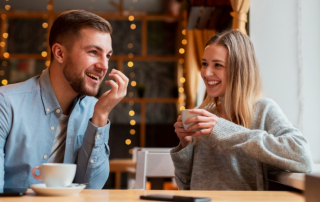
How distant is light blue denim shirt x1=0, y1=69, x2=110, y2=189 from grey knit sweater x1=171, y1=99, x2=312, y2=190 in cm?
34

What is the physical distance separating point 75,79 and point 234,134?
0.72 meters

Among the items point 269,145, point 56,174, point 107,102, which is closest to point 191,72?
point 107,102

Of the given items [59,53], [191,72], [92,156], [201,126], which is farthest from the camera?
[191,72]

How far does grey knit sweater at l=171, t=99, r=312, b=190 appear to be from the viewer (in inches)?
46.8

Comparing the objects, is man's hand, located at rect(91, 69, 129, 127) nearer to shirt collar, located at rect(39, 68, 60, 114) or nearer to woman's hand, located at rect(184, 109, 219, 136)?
shirt collar, located at rect(39, 68, 60, 114)

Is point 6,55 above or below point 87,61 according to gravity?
above

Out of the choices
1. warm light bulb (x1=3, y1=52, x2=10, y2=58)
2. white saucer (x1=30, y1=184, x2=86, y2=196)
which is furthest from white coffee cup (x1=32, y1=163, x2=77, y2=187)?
warm light bulb (x1=3, y1=52, x2=10, y2=58)

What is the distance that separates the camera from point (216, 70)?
4.99 feet

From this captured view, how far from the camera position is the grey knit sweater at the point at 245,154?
1188 millimetres

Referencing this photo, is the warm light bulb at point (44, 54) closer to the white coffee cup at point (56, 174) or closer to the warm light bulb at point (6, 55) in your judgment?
the warm light bulb at point (6, 55)

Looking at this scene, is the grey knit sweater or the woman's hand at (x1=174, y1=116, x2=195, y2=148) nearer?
the grey knit sweater

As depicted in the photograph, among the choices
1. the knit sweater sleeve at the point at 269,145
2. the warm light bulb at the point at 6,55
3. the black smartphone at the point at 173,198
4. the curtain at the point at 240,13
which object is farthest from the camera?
the warm light bulb at the point at 6,55

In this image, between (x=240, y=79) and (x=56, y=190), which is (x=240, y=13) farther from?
(x=56, y=190)

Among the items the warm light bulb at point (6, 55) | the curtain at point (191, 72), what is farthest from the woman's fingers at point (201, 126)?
the warm light bulb at point (6, 55)
